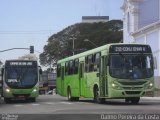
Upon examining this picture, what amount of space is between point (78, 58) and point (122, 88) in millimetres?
7284

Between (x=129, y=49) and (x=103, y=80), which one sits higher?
(x=129, y=49)

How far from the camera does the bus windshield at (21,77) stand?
3609cm

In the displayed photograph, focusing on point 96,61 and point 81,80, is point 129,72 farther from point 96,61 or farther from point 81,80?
point 81,80

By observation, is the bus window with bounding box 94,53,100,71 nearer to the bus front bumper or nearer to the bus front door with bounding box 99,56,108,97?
the bus front door with bounding box 99,56,108,97

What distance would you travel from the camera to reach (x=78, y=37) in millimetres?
107688

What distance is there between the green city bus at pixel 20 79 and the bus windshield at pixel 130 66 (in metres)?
9.55

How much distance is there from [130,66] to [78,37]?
261ft

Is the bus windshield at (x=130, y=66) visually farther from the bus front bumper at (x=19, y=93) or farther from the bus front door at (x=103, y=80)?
the bus front bumper at (x=19, y=93)

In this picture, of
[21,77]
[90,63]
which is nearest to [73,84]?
[21,77]

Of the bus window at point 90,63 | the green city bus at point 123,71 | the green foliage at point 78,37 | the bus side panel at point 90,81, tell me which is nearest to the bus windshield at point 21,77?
the bus side panel at point 90,81

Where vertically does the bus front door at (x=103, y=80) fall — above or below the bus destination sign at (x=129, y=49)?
below

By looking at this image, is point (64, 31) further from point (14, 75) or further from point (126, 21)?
point (14, 75)

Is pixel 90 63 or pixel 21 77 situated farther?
pixel 21 77

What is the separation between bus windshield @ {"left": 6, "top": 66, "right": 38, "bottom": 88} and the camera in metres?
36.1
